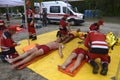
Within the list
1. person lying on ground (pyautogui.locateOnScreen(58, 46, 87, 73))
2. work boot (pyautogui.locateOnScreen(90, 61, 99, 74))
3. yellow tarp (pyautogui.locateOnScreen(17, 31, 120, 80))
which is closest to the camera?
yellow tarp (pyautogui.locateOnScreen(17, 31, 120, 80))

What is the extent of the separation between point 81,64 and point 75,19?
12279mm

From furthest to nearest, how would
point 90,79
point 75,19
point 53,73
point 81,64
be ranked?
point 75,19 < point 81,64 < point 53,73 < point 90,79

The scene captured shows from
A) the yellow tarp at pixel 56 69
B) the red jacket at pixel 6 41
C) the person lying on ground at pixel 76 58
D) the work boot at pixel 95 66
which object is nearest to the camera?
the yellow tarp at pixel 56 69

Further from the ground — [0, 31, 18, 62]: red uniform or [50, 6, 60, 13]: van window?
[50, 6, 60, 13]: van window

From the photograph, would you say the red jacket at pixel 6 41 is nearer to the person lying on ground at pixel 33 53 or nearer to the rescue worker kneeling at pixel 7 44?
the rescue worker kneeling at pixel 7 44

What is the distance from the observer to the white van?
61.2 feet

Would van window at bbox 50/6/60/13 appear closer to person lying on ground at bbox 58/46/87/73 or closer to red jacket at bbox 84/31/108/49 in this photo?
person lying on ground at bbox 58/46/87/73

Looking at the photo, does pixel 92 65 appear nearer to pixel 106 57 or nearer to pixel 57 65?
pixel 106 57

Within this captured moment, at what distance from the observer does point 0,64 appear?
718 centimetres

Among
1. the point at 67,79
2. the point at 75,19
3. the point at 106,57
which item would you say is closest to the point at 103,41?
the point at 106,57

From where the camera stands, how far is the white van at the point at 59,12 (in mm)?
18641

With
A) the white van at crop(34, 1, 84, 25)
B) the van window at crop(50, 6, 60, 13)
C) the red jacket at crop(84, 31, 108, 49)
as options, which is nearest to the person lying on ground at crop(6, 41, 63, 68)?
the red jacket at crop(84, 31, 108, 49)

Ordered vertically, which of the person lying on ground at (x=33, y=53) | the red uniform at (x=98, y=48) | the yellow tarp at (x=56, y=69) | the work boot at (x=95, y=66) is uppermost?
the red uniform at (x=98, y=48)

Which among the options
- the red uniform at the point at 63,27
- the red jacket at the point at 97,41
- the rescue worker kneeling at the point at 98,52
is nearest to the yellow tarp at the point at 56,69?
the rescue worker kneeling at the point at 98,52
